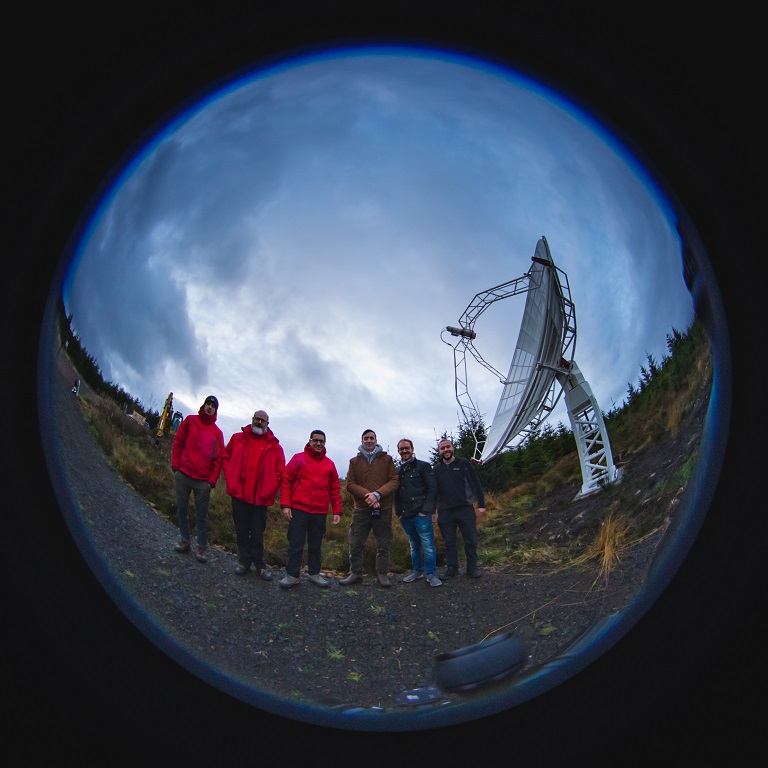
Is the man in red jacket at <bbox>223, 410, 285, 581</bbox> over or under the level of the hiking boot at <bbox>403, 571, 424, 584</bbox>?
over

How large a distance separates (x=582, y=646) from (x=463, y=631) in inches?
11.8

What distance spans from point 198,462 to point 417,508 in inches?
24.9

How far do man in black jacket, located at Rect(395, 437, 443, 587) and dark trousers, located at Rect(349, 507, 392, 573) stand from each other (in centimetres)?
6

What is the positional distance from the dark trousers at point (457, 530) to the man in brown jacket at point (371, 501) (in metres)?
Answer: 0.16

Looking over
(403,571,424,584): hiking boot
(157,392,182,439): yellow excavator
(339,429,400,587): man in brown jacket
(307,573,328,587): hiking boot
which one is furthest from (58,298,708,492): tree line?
(307,573,328,587): hiking boot

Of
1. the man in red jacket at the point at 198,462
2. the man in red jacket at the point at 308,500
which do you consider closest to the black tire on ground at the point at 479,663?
the man in red jacket at the point at 308,500

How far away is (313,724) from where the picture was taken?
3.91 ft

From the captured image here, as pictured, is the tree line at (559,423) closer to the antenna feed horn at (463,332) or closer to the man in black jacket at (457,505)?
the man in black jacket at (457,505)

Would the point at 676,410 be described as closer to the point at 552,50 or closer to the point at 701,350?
the point at 701,350

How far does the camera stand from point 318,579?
132 cm

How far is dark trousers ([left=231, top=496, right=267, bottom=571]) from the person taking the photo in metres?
1.29

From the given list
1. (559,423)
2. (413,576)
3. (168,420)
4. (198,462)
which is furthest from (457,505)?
(168,420)

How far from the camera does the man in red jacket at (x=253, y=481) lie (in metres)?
1.25

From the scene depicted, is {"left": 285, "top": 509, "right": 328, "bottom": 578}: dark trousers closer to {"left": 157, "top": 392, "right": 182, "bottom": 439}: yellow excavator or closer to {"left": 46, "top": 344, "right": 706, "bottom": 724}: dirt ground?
Answer: {"left": 46, "top": 344, "right": 706, "bottom": 724}: dirt ground
